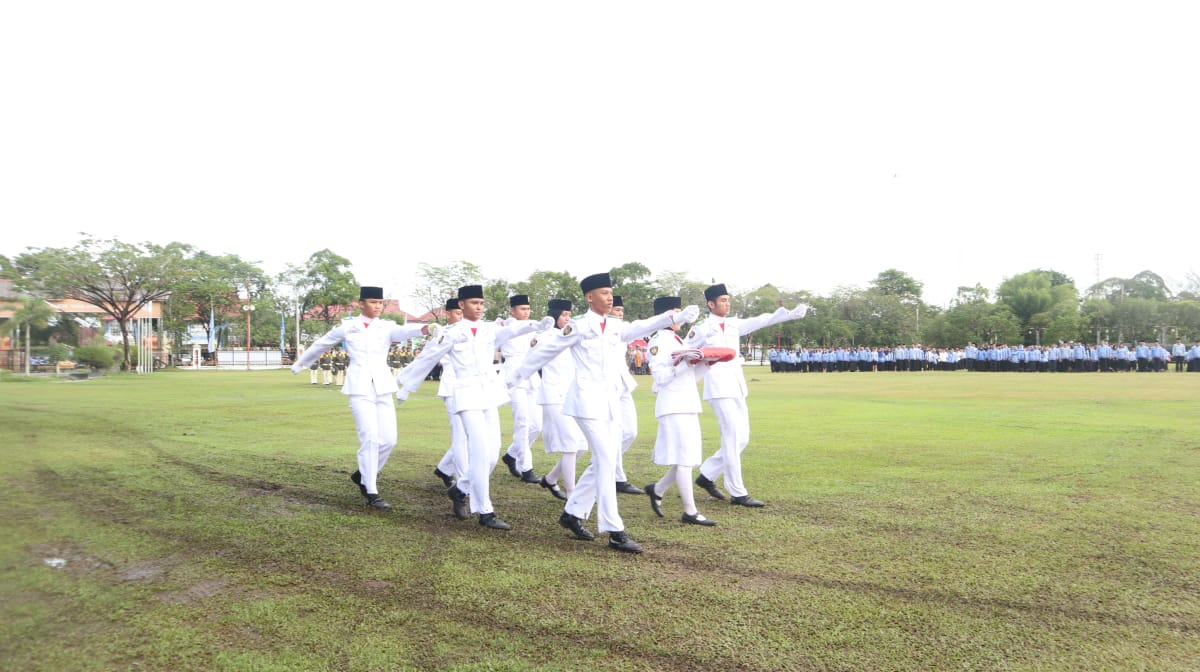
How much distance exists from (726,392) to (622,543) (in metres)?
2.27

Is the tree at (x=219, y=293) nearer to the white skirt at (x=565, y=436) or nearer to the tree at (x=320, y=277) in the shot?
the tree at (x=320, y=277)

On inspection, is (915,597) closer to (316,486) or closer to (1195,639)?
(1195,639)

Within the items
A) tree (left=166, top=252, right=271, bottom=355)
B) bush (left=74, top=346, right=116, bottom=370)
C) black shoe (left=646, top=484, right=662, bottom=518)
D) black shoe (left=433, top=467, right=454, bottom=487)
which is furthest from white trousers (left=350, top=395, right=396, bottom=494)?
tree (left=166, top=252, right=271, bottom=355)

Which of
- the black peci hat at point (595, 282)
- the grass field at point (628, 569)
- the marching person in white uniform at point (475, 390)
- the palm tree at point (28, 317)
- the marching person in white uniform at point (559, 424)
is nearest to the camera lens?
the grass field at point (628, 569)

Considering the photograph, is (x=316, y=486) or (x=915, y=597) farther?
(x=316, y=486)

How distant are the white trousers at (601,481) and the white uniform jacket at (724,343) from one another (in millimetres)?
1595

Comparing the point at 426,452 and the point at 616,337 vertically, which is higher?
the point at 616,337

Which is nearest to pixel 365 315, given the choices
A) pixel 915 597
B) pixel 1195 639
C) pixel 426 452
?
pixel 426 452

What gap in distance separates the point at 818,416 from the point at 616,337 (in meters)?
10.5

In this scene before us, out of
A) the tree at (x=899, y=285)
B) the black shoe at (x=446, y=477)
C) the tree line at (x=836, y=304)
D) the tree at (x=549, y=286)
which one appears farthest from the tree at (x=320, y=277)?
the black shoe at (x=446, y=477)

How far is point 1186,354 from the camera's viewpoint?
39.4 m

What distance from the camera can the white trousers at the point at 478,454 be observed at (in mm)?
6730

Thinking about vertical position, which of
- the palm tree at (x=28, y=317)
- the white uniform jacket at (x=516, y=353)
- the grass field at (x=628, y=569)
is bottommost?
the grass field at (x=628, y=569)

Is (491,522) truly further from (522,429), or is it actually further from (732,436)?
(522,429)
